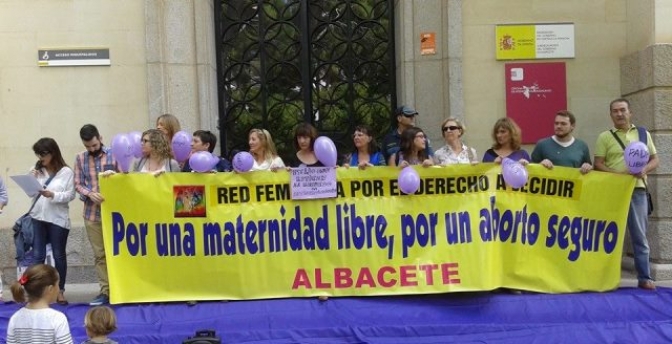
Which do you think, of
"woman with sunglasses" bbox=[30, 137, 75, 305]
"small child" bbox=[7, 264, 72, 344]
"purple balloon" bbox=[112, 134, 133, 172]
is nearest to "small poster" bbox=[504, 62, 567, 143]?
"purple balloon" bbox=[112, 134, 133, 172]

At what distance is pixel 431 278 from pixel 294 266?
3.86 ft

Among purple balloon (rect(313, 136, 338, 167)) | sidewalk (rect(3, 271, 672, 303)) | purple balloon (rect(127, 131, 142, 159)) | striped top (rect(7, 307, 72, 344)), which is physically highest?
purple balloon (rect(127, 131, 142, 159))

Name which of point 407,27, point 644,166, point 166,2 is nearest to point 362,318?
point 644,166

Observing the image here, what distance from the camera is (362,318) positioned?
5.67m

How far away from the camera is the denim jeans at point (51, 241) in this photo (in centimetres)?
643

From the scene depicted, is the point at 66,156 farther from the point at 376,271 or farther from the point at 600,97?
the point at 600,97

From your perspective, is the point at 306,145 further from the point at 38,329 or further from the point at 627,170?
the point at 38,329

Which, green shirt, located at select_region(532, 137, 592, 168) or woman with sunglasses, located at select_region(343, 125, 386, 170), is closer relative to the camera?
green shirt, located at select_region(532, 137, 592, 168)

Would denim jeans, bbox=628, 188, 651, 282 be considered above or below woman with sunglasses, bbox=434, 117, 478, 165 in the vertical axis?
below

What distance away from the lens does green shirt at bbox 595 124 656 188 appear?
6.29 meters

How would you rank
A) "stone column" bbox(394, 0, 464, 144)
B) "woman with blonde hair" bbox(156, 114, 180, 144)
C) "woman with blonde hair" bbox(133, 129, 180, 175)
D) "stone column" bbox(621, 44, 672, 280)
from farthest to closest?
"stone column" bbox(394, 0, 464, 144) < "stone column" bbox(621, 44, 672, 280) < "woman with blonde hair" bbox(156, 114, 180, 144) < "woman with blonde hair" bbox(133, 129, 180, 175)

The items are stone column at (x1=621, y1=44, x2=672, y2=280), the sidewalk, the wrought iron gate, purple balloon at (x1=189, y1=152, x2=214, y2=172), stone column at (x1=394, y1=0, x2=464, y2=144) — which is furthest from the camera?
the wrought iron gate

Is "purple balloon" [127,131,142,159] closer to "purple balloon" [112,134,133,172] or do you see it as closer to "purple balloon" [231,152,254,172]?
"purple balloon" [112,134,133,172]

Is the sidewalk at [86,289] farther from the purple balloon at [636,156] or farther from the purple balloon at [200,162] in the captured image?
the purple balloon at [200,162]
